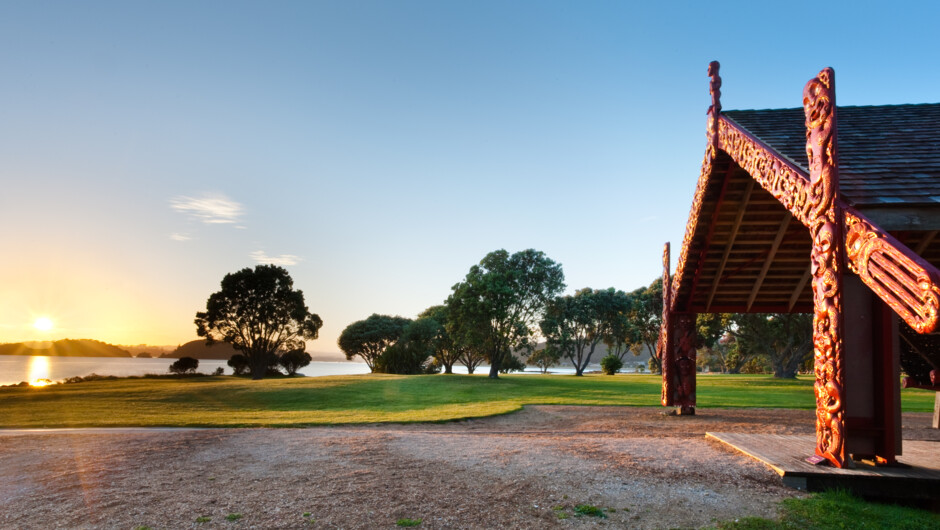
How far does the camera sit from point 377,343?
6812 cm

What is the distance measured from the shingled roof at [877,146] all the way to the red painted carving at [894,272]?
96 cm

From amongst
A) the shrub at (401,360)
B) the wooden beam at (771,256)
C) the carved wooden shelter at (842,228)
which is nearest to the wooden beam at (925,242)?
the carved wooden shelter at (842,228)

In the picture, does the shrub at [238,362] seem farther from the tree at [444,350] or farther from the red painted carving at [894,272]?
the red painted carving at [894,272]

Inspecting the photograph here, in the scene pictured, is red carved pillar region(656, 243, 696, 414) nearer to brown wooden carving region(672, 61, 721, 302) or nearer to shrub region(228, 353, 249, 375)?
brown wooden carving region(672, 61, 721, 302)

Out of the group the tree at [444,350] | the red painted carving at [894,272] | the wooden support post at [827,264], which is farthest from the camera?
the tree at [444,350]

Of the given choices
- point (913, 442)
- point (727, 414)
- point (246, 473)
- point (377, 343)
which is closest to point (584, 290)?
point (377, 343)

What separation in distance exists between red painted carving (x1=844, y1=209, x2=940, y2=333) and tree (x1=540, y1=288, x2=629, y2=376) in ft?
171

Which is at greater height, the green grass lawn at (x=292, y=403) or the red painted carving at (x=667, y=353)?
the red painted carving at (x=667, y=353)

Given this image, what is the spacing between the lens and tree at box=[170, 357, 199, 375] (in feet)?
155

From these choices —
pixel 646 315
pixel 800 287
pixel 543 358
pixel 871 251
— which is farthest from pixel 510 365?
pixel 871 251

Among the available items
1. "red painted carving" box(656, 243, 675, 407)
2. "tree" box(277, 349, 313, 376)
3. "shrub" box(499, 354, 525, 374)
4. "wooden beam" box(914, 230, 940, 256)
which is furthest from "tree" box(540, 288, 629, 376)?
"wooden beam" box(914, 230, 940, 256)

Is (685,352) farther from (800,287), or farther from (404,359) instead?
(404,359)

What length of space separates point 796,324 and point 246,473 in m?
43.5

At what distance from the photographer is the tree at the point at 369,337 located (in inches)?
2670
